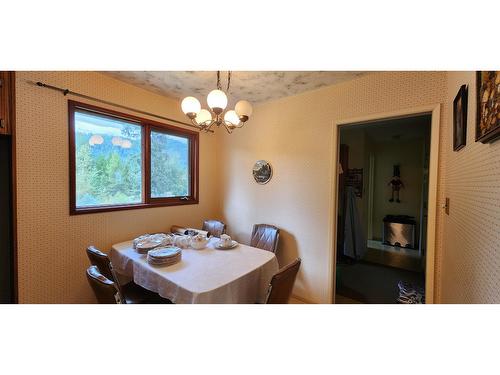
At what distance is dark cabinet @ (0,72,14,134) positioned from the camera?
1.34 metres

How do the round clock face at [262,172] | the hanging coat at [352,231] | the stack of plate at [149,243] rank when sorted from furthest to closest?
1. the hanging coat at [352,231]
2. the round clock face at [262,172]
3. the stack of plate at [149,243]

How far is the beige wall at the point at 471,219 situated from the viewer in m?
0.67

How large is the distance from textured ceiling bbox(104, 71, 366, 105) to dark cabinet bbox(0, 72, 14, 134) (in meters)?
0.69

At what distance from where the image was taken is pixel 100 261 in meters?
1.34

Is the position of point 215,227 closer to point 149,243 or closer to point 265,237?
point 265,237

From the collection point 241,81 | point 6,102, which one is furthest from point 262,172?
point 6,102

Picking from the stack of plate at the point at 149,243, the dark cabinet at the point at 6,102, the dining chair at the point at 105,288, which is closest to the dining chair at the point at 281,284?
the dining chair at the point at 105,288

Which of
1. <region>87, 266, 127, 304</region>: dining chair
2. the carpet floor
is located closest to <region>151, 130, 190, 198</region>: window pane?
<region>87, 266, 127, 304</region>: dining chair

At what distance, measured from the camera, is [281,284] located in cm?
116

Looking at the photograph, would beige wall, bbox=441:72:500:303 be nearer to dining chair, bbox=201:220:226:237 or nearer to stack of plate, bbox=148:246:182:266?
stack of plate, bbox=148:246:182:266

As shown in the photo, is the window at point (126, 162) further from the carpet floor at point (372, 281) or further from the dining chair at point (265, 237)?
the carpet floor at point (372, 281)
